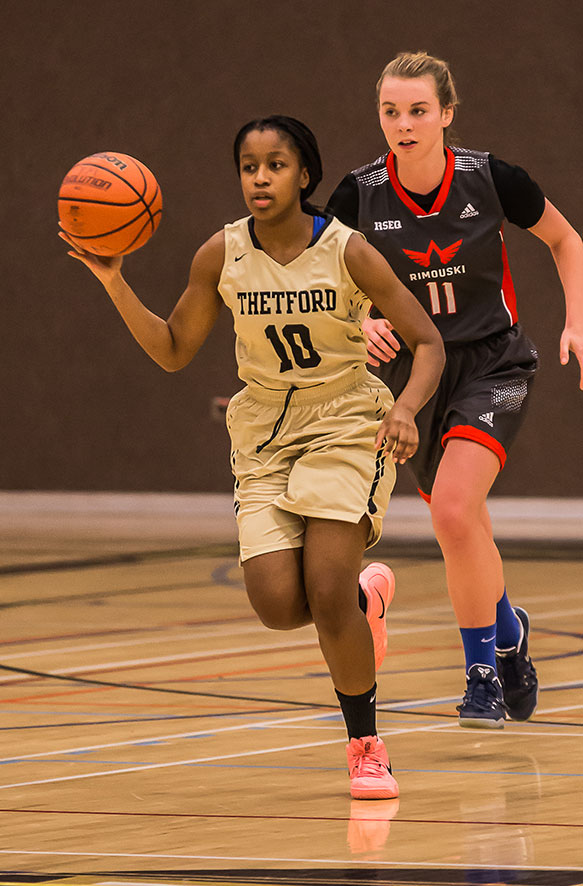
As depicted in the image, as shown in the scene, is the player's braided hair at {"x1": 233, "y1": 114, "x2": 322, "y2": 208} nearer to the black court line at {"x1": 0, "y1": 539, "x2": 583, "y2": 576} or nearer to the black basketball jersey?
the black basketball jersey

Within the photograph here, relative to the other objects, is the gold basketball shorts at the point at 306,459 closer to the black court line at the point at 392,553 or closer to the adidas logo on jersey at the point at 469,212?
the adidas logo on jersey at the point at 469,212

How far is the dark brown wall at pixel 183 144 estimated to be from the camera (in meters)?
10.8

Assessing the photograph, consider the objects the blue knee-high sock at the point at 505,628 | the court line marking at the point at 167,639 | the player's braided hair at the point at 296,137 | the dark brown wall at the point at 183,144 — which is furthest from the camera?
the dark brown wall at the point at 183,144

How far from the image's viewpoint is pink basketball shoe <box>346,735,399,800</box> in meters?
3.37

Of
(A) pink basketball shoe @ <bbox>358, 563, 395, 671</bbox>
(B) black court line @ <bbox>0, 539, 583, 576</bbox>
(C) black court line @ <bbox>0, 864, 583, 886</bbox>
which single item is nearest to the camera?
(C) black court line @ <bbox>0, 864, 583, 886</bbox>

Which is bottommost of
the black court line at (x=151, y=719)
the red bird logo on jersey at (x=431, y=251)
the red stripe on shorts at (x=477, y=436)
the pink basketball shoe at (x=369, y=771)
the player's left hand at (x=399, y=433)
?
the black court line at (x=151, y=719)

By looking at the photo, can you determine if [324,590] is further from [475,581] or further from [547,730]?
[547,730]

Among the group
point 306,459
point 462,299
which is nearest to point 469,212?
point 462,299

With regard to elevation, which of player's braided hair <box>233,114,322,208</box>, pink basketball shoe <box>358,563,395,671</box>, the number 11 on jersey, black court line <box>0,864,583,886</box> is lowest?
pink basketball shoe <box>358,563,395,671</box>

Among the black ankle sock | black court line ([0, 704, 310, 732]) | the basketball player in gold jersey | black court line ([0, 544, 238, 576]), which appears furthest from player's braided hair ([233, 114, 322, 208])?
black court line ([0, 544, 238, 576])

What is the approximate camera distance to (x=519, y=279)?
10.8 m

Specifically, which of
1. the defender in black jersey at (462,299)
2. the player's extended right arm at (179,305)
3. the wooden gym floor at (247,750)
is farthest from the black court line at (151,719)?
the player's extended right arm at (179,305)

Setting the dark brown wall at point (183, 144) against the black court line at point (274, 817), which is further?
the dark brown wall at point (183, 144)

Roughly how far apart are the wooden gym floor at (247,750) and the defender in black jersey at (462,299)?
40 cm
